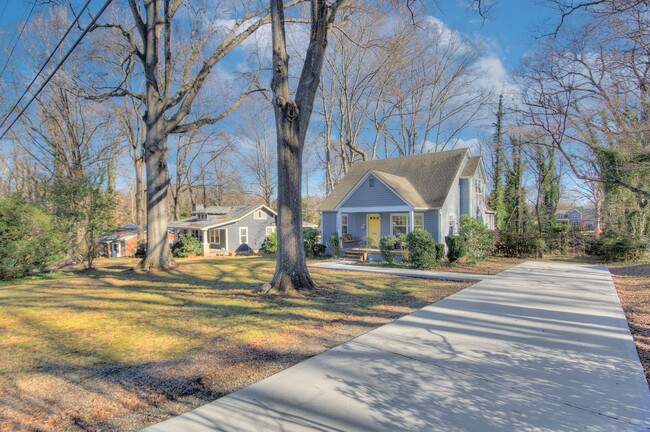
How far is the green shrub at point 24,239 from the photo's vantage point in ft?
36.0

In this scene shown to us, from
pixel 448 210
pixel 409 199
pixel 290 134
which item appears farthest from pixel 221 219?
pixel 290 134

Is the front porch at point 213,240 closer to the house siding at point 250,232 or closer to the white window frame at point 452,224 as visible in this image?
the house siding at point 250,232

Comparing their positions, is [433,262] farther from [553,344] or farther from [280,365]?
[280,365]

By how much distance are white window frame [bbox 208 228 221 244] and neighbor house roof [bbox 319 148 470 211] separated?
11364mm

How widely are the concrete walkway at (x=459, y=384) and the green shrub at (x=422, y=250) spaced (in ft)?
23.3

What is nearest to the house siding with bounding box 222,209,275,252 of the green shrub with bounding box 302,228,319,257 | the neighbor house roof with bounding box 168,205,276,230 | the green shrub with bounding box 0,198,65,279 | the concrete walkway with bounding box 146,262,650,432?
the neighbor house roof with bounding box 168,205,276,230

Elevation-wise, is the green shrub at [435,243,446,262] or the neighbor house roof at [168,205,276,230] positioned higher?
the neighbor house roof at [168,205,276,230]

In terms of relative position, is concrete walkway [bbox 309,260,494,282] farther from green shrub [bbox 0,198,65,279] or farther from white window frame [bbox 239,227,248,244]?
white window frame [bbox 239,227,248,244]

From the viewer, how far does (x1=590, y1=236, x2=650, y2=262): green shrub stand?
15.0 m

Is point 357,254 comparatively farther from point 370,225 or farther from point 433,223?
point 433,223

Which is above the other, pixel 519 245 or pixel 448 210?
pixel 448 210

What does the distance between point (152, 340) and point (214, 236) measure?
79.5 feet

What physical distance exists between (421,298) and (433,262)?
5.74 metres

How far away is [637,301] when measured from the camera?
7.58 metres
